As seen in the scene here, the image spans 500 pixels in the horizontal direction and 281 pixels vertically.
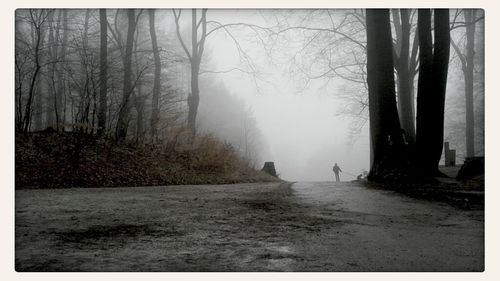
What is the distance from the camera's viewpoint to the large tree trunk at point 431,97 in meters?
4.83

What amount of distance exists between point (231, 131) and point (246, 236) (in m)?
5.25

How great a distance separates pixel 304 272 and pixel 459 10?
11.5 ft

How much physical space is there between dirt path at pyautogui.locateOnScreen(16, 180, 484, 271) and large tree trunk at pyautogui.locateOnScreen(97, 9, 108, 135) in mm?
2279

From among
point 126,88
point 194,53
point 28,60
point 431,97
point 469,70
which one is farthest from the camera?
point 126,88

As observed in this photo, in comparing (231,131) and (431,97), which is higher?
(431,97)

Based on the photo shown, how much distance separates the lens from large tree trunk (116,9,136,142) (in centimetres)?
578

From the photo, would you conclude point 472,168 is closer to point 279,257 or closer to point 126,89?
point 279,257

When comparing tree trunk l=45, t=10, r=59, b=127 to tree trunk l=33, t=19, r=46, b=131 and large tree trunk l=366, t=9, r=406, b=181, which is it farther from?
large tree trunk l=366, t=9, r=406, b=181

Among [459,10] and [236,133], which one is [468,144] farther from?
[236,133]

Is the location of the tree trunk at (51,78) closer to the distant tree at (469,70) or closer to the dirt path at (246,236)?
the dirt path at (246,236)

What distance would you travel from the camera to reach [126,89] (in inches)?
232

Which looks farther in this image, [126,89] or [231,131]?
[231,131]

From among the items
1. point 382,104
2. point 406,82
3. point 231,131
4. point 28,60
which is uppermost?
point 406,82

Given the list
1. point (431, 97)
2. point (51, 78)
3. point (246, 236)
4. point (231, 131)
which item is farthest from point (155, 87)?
point (246, 236)
